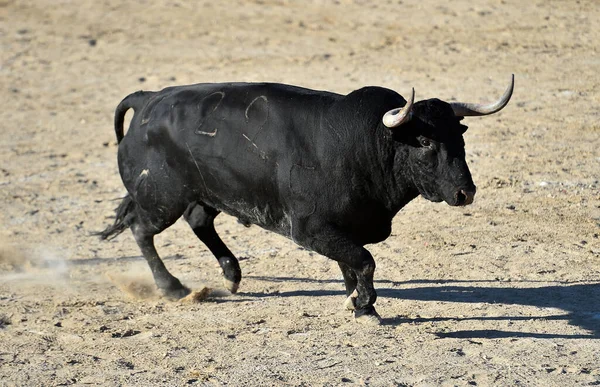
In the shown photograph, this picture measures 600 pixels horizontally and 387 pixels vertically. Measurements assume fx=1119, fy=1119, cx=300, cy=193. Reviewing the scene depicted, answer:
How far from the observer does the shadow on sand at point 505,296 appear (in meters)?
7.58

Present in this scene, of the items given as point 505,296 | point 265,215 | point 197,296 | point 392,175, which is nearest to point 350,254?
point 392,175

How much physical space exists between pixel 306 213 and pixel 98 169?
17.7ft

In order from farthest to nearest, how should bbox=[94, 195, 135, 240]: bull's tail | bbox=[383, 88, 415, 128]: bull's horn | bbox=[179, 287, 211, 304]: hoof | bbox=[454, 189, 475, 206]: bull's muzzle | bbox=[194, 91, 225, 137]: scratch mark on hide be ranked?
bbox=[94, 195, 135, 240]: bull's tail, bbox=[179, 287, 211, 304]: hoof, bbox=[194, 91, 225, 137]: scratch mark on hide, bbox=[454, 189, 475, 206]: bull's muzzle, bbox=[383, 88, 415, 128]: bull's horn

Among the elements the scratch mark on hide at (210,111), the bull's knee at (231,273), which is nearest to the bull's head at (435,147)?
the scratch mark on hide at (210,111)

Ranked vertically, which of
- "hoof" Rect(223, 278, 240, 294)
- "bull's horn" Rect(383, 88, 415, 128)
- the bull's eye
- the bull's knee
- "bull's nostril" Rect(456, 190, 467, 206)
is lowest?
"hoof" Rect(223, 278, 240, 294)

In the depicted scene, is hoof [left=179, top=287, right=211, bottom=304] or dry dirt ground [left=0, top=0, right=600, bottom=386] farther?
hoof [left=179, top=287, right=211, bottom=304]

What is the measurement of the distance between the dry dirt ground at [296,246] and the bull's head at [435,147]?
39.7 inches

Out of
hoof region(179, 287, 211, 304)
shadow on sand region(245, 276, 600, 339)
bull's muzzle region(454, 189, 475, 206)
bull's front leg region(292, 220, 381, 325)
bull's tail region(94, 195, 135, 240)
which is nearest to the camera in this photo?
bull's muzzle region(454, 189, 475, 206)

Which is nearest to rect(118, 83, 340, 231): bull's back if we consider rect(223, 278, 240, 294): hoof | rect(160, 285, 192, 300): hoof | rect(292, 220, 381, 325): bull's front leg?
rect(292, 220, 381, 325): bull's front leg

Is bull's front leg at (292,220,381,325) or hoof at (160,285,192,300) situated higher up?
bull's front leg at (292,220,381,325)

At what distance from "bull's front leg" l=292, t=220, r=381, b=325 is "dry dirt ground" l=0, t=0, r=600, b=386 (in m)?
0.20

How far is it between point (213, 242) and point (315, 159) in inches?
65.8

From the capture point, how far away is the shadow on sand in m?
7.58

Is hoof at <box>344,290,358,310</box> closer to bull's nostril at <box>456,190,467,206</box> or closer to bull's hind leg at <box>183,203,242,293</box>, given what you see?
bull's nostril at <box>456,190,467,206</box>
